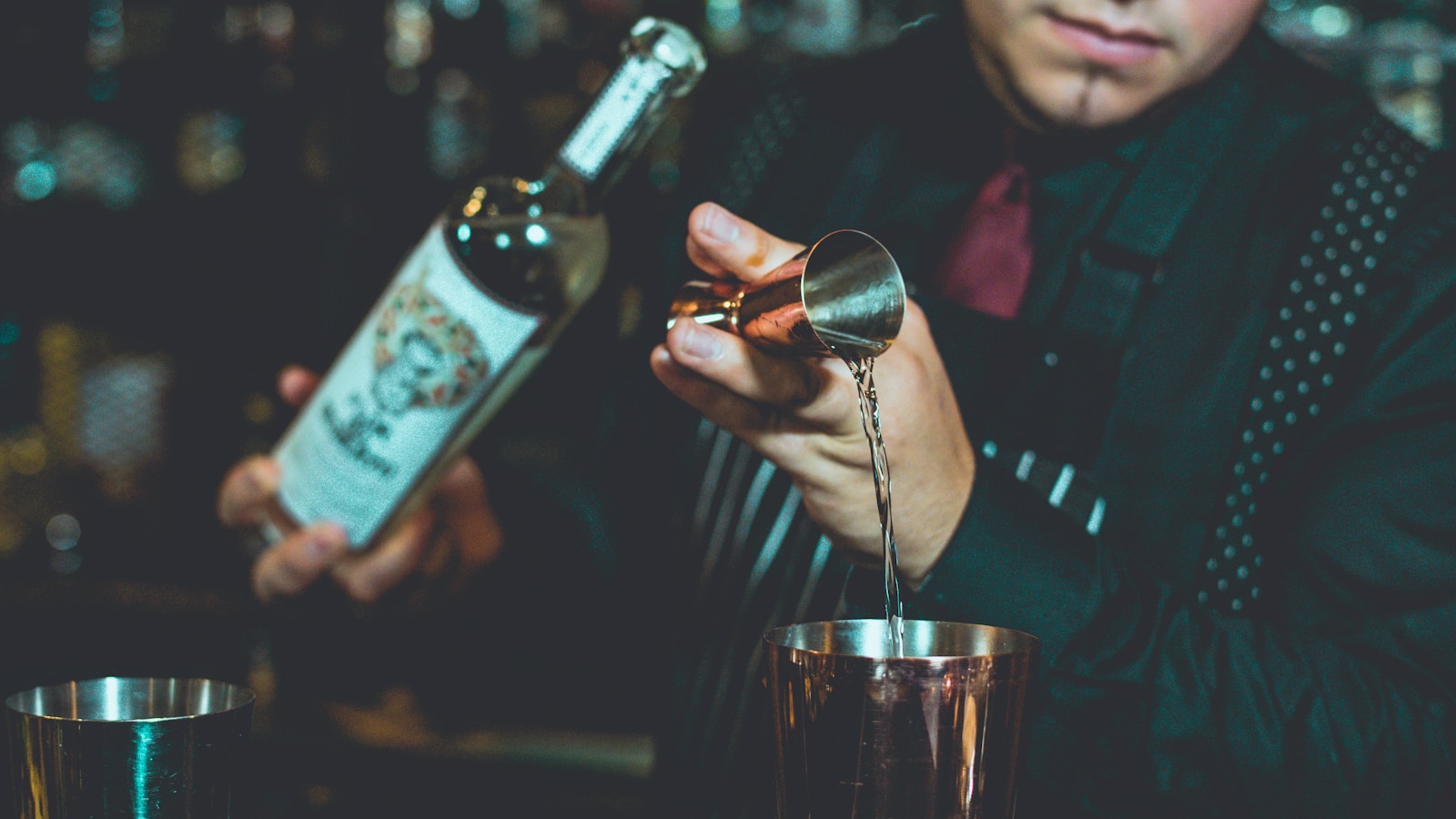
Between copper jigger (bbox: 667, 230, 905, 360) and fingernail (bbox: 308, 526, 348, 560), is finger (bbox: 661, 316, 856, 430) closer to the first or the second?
copper jigger (bbox: 667, 230, 905, 360)

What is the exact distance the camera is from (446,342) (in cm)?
103

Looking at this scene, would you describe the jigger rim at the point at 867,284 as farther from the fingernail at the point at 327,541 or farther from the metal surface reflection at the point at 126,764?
the fingernail at the point at 327,541

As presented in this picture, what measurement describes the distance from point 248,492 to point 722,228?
0.80 meters

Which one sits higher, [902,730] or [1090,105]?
[1090,105]

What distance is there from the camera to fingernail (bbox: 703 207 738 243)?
0.73 metres

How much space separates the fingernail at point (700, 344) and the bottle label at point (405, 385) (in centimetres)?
36

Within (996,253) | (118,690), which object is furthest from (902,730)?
(996,253)

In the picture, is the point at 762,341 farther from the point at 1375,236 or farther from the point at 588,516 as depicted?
the point at 588,516

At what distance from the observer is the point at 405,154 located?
2.62 m

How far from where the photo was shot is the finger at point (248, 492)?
125cm

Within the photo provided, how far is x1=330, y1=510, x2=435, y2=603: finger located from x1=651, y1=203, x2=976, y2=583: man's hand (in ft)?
2.18

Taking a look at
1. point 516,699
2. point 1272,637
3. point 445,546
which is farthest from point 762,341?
point 516,699

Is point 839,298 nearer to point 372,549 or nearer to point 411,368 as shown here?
point 411,368

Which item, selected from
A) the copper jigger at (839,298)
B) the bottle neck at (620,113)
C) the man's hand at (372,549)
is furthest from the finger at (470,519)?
the copper jigger at (839,298)
